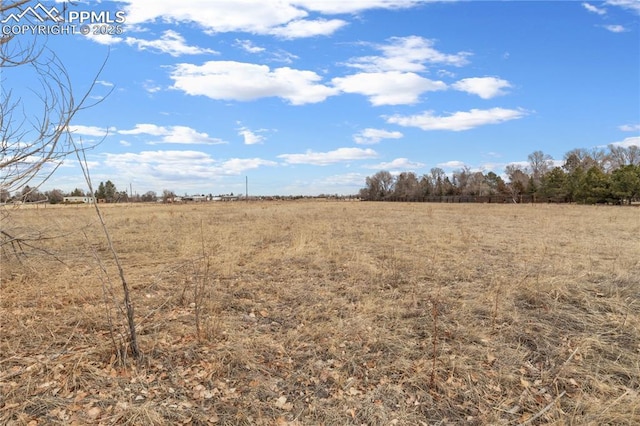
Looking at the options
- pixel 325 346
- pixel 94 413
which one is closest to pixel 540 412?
pixel 325 346

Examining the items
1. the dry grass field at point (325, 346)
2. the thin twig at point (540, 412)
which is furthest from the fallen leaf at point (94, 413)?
the thin twig at point (540, 412)

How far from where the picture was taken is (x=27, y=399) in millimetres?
2768

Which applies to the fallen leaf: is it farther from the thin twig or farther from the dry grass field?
the thin twig

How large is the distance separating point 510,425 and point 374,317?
2034mm

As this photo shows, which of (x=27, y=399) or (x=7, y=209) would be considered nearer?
(x=27, y=399)

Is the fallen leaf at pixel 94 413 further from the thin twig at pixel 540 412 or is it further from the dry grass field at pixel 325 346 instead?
the thin twig at pixel 540 412

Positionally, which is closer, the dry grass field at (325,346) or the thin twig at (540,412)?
the thin twig at (540,412)

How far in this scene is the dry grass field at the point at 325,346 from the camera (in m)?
2.78

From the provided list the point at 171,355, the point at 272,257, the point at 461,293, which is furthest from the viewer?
the point at 272,257

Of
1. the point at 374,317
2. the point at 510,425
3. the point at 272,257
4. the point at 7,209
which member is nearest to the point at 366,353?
the point at 374,317

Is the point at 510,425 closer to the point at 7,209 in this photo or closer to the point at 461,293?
the point at 461,293

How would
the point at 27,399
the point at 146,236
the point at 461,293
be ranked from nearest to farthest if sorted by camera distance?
1. the point at 27,399
2. the point at 461,293
3. the point at 146,236

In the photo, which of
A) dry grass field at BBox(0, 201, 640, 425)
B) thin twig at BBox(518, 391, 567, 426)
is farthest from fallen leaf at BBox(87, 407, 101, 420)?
thin twig at BBox(518, 391, 567, 426)

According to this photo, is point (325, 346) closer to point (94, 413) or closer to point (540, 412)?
point (540, 412)
